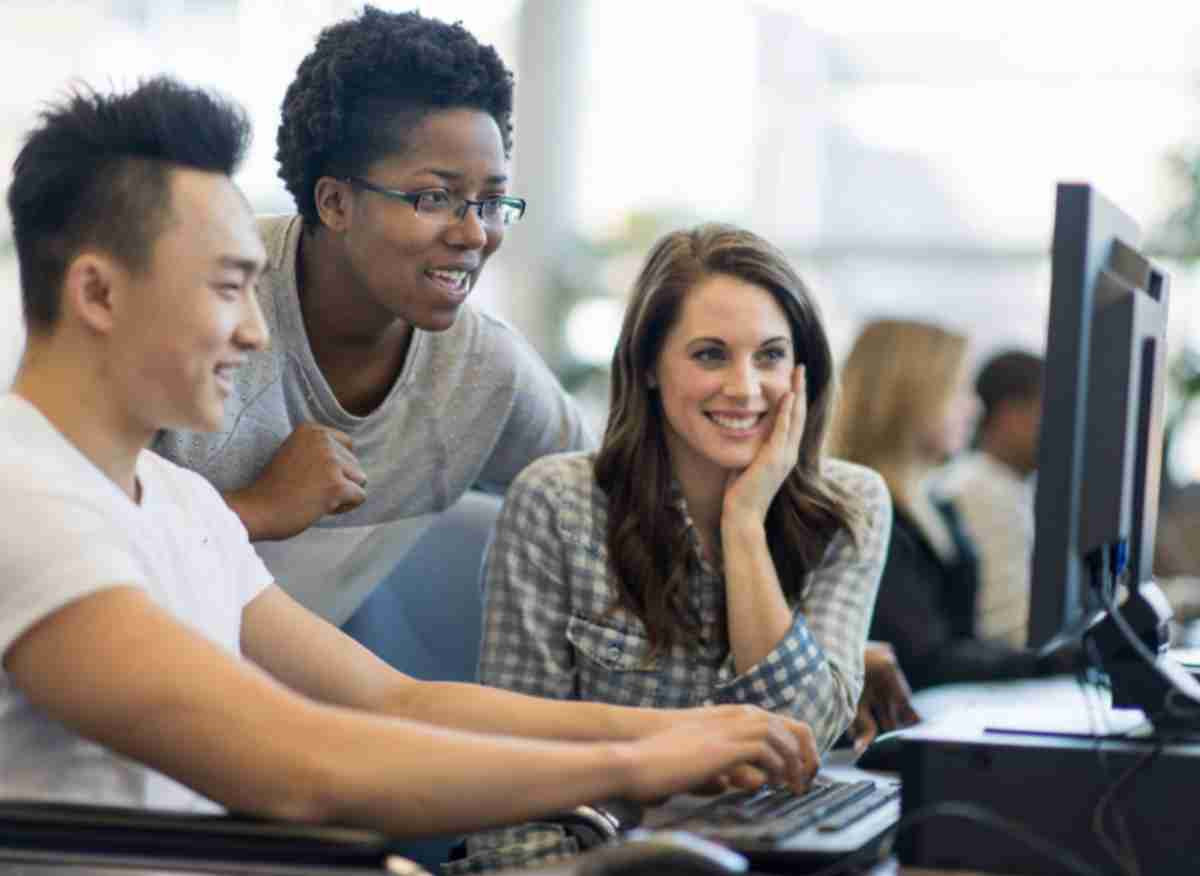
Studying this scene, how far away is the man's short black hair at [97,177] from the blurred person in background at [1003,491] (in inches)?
120

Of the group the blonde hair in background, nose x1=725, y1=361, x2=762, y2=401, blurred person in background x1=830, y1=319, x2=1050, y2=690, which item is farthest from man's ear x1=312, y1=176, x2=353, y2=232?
the blonde hair in background

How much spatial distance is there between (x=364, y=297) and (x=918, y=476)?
6.52ft

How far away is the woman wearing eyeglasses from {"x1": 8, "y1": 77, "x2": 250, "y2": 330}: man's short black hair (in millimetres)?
648

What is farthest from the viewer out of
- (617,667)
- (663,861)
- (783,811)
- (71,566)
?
(617,667)

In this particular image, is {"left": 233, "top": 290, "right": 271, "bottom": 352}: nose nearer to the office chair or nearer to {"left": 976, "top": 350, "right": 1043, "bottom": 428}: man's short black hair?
the office chair

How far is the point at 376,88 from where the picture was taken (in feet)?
6.91

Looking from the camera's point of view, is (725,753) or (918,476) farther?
(918,476)

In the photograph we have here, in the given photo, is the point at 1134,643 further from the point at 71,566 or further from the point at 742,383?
the point at 71,566

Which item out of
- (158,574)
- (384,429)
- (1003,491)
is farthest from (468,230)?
(1003,491)

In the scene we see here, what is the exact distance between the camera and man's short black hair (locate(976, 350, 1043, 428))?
479 cm

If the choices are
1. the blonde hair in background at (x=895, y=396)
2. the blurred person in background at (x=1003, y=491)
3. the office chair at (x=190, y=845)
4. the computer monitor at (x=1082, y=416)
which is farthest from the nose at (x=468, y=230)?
the blurred person in background at (x=1003, y=491)

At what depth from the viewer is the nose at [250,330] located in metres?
1.39

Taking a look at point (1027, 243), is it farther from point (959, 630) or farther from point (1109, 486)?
point (1109, 486)

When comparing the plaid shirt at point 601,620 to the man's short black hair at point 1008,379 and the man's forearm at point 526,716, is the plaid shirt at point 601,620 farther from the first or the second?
the man's short black hair at point 1008,379
